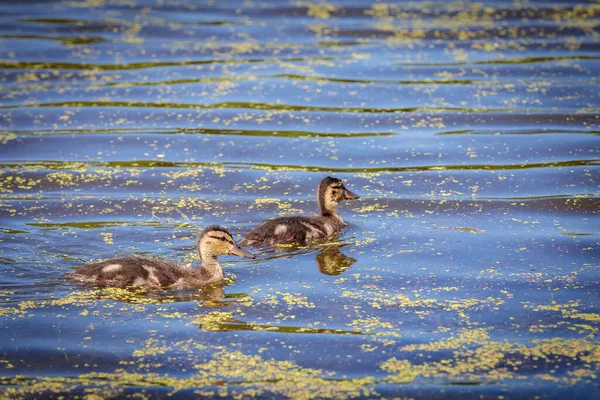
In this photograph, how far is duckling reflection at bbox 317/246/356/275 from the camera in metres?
6.55

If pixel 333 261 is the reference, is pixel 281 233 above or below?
above

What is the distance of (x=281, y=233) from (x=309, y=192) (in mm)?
1388

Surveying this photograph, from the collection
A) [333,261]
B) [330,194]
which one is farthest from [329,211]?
[333,261]

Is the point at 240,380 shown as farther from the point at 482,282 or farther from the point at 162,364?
the point at 482,282

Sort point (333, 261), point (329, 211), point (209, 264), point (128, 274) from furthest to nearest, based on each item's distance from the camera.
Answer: point (329, 211), point (333, 261), point (209, 264), point (128, 274)

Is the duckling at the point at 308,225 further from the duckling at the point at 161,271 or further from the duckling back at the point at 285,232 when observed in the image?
the duckling at the point at 161,271

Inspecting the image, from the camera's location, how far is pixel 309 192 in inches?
324

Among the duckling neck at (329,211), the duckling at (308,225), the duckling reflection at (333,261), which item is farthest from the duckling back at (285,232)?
the duckling neck at (329,211)

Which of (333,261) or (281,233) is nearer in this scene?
(333,261)

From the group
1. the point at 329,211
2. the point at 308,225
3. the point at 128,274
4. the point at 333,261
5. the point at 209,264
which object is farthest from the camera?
the point at 329,211

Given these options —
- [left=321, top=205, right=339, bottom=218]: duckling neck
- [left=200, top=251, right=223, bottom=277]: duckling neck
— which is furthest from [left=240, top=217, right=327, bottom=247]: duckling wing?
[left=200, top=251, right=223, bottom=277]: duckling neck

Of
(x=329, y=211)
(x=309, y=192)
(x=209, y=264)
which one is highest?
(x=309, y=192)

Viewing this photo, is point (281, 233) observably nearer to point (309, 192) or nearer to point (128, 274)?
point (128, 274)

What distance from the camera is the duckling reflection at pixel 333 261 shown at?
6547 mm
